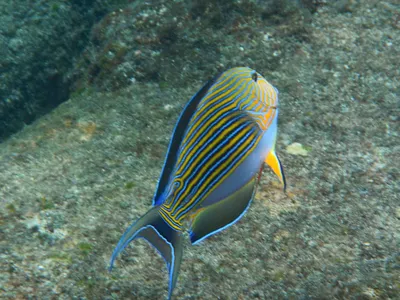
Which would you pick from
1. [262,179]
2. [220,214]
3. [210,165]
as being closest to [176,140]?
[210,165]

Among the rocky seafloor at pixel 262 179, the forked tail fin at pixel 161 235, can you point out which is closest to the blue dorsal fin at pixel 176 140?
the forked tail fin at pixel 161 235

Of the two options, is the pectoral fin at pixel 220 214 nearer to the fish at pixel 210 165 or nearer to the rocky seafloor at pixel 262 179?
the fish at pixel 210 165

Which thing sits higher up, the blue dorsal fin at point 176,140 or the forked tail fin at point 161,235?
the blue dorsal fin at point 176,140

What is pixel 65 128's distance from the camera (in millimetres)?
3057

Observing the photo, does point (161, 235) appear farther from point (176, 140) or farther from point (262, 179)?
point (262, 179)

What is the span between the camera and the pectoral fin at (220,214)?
1.11 meters

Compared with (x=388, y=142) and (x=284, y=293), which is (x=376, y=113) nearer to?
(x=388, y=142)

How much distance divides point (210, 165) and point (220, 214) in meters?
0.15

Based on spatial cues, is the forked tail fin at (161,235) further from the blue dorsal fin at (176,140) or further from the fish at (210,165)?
the blue dorsal fin at (176,140)

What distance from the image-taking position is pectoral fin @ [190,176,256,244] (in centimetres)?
111

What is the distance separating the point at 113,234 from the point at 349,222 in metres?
1.42

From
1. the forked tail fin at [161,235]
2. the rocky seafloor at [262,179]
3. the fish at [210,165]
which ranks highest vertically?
the fish at [210,165]

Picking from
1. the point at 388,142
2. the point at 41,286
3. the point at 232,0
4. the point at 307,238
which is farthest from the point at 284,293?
the point at 232,0

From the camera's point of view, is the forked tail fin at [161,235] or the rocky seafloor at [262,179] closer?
the forked tail fin at [161,235]
